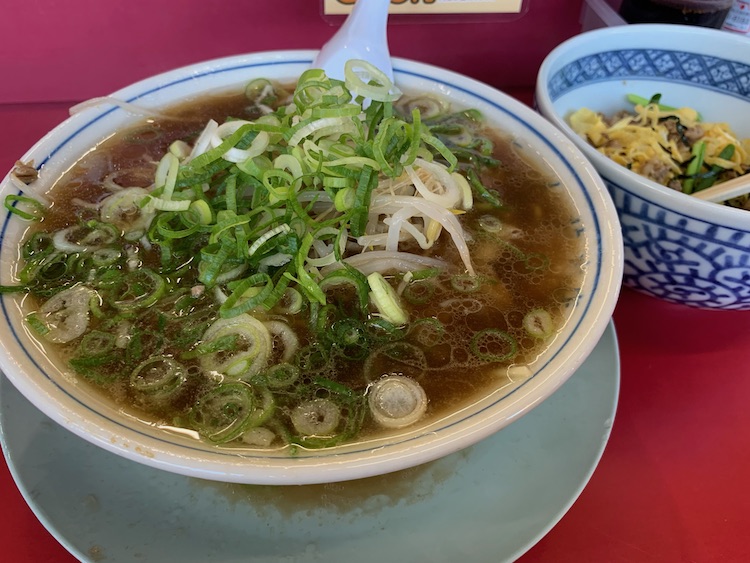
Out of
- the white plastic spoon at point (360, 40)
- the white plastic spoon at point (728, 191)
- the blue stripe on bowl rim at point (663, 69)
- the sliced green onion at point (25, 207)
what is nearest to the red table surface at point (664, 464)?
the white plastic spoon at point (728, 191)

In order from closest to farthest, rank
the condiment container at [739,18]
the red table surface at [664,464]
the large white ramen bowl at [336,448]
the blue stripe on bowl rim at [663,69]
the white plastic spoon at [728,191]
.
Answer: the large white ramen bowl at [336,448] < the red table surface at [664,464] < the white plastic spoon at [728,191] < the blue stripe on bowl rim at [663,69] < the condiment container at [739,18]

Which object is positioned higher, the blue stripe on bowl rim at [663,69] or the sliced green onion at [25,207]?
the blue stripe on bowl rim at [663,69]

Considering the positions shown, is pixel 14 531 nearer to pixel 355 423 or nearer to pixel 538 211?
pixel 355 423

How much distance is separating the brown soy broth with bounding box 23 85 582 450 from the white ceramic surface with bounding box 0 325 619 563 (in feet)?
0.76

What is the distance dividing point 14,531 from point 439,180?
107cm

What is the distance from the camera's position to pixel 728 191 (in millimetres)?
1306

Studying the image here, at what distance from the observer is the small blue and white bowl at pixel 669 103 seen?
1.14 metres

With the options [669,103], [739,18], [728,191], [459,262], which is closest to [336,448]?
[459,262]

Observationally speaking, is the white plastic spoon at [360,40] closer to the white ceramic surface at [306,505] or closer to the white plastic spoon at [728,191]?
the white plastic spoon at [728,191]

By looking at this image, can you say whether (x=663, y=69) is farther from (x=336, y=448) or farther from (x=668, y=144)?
(x=336, y=448)

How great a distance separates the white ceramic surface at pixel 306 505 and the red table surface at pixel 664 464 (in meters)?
0.12

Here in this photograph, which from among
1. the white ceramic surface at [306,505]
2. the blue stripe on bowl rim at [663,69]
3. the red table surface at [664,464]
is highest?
the blue stripe on bowl rim at [663,69]

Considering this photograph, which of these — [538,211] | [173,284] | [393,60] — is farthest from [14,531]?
[393,60]

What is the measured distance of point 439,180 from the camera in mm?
1229
